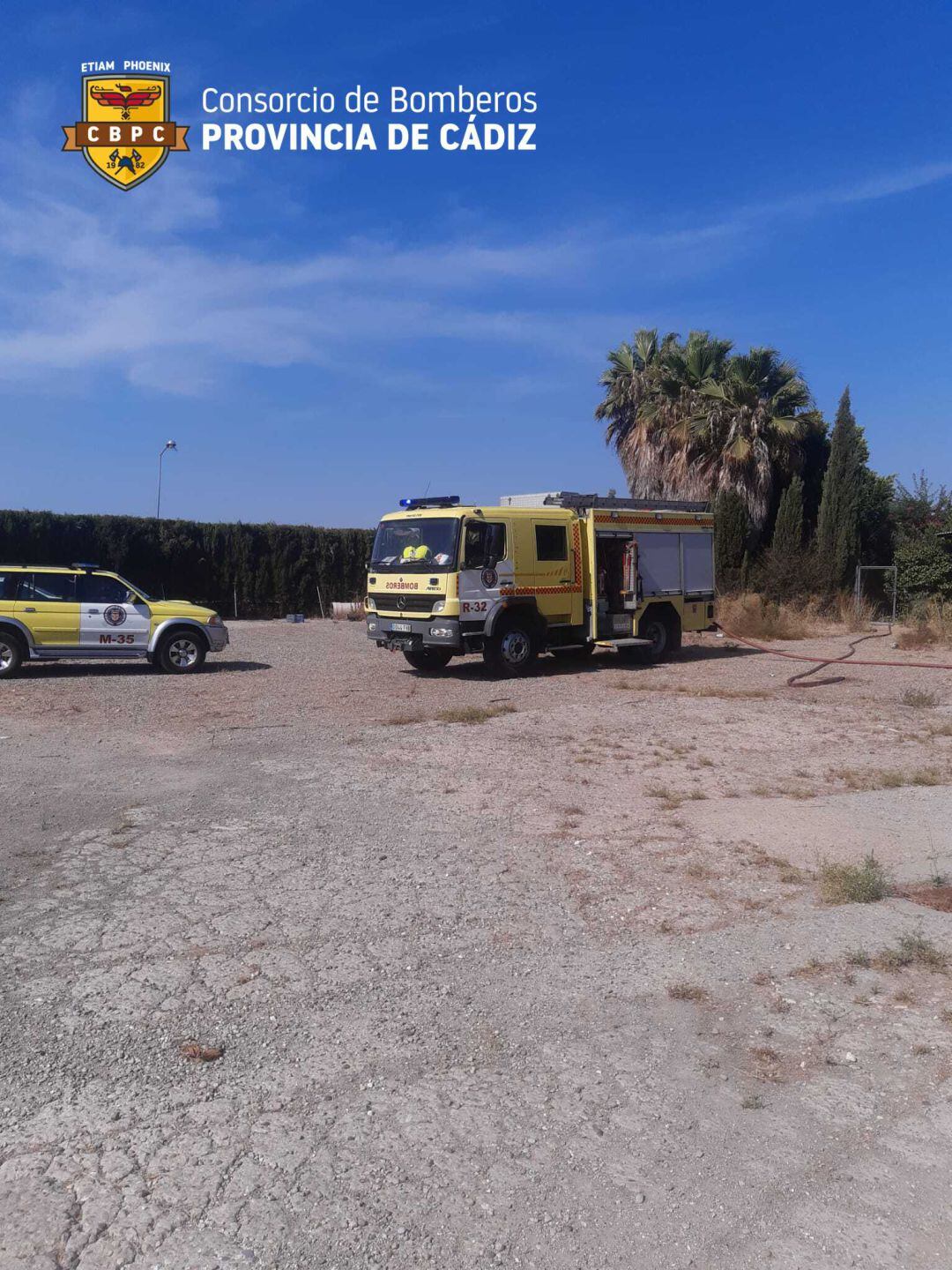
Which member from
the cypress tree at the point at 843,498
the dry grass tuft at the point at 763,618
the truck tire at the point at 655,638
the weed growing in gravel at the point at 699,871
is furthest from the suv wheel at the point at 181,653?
the cypress tree at the point at 843,498

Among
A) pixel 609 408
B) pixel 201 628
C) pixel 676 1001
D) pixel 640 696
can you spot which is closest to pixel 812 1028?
pixel 676 1001

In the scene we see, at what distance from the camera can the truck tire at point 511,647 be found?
53.3 feet

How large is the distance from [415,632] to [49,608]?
5.56 m

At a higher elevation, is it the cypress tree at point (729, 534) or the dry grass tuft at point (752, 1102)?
the cypress tree at point (729, 534)

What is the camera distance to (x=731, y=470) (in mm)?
29375

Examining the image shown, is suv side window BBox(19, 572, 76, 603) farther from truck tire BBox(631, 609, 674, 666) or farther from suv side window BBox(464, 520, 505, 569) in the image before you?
truck tire BBox(631, 609, 674, 666)

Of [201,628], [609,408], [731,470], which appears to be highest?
[609,408]

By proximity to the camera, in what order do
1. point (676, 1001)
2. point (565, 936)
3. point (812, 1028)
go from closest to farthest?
1. point (812, 1028)
2. point (676, 1001)
3. point (565, 936)

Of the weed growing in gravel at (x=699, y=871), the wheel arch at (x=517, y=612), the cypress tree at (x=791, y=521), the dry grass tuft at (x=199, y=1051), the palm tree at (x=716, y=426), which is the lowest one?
the dry grass tuft at (x=199, y=1051)

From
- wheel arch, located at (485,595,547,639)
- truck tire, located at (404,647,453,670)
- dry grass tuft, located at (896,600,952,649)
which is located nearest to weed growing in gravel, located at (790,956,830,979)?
wheel arch, located at (485,595,547,639)

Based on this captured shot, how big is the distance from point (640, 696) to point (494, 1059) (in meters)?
10.8

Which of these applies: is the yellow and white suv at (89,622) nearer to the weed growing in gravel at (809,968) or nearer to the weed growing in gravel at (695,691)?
the weed growing in gravel at (695,691)

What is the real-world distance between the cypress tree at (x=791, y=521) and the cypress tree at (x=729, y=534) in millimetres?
977

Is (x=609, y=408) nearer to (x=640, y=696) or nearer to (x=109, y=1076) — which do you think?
(x=640, y=696)
